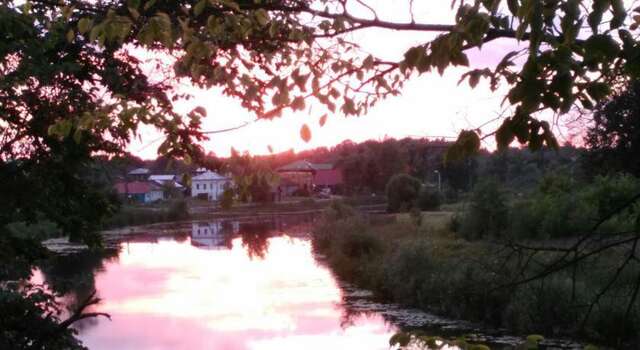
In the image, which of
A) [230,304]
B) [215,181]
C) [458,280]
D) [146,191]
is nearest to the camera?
[215,181]

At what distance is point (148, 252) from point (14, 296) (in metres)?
25.7

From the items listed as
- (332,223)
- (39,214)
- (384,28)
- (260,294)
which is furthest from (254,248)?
(384,28)

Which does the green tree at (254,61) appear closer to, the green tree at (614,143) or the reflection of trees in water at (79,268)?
the reflection of trees in water at (79,268)

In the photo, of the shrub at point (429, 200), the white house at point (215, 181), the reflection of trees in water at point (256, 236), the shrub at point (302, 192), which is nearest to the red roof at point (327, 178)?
the shrub at point (302, 192)

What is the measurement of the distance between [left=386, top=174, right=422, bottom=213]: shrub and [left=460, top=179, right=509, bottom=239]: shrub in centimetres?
2105

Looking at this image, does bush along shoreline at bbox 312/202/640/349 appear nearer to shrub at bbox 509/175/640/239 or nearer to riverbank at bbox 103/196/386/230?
shrub at bbox 509/175/640/239

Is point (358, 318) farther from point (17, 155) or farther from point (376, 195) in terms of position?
point (376, 195)

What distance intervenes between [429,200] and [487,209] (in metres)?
19.4

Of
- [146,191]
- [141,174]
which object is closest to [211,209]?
[141,174]

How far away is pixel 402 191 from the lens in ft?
147

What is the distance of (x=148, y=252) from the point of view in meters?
30.6

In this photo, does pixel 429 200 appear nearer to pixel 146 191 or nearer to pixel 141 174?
pixel 141 174

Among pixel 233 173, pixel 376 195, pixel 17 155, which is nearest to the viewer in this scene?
pixel 233 173

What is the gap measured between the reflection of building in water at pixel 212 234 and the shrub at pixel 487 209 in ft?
44.4
